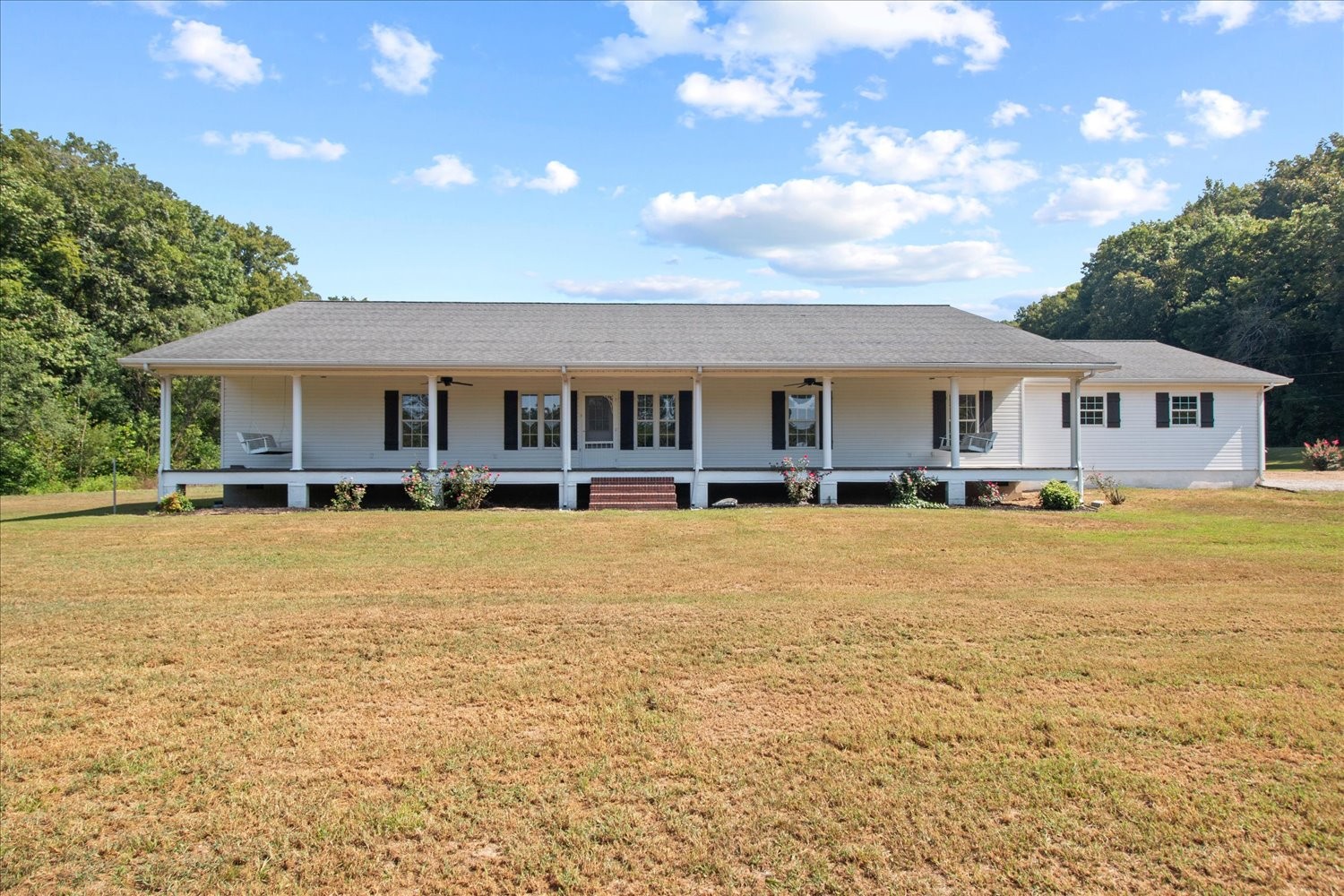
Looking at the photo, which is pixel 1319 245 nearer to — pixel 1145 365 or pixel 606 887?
pixel 1145 365

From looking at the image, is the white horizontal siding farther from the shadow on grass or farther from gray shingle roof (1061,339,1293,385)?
the shadow on grass

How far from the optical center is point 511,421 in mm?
18703

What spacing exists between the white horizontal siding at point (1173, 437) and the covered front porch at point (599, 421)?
3950mm

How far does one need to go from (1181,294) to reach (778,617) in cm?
4191

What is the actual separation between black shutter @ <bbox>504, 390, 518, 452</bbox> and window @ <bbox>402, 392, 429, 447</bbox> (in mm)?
1944

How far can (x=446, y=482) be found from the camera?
16578mm

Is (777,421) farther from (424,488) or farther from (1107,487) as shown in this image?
(424,488)

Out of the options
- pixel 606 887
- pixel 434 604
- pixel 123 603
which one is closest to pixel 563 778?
pixel 606 887

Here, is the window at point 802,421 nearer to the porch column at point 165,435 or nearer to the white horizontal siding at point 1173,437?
the white horizontal siding at point 1173,437

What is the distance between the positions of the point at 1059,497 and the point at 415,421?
14.7 m

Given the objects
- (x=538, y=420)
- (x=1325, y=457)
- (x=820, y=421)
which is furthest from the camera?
(x=1325, y=457)

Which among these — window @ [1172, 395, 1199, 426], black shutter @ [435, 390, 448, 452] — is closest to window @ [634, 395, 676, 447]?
black shutter @ [435, 390, 448, 452]

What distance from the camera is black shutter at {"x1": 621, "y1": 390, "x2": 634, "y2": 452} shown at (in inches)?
747

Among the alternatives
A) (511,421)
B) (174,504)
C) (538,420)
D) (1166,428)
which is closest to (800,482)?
(538,420)
